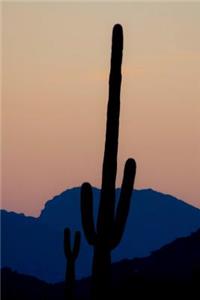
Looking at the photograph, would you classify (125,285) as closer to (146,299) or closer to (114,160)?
(146,299)

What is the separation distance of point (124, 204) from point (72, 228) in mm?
86263

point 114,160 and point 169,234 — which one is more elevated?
point 114,160

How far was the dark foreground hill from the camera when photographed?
3400 centimetres

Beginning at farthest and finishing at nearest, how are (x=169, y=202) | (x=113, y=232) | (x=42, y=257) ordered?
(x=169, y=202) → (x=42, y=257) → (x=113, y=232)

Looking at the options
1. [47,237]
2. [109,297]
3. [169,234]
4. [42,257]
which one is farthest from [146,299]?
[47,237]

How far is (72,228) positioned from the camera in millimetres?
97688

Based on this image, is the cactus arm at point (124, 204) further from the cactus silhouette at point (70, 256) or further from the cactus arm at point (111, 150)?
the cactus silhouette at point (70, 256)

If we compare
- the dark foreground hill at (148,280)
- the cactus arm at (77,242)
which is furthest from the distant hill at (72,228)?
the cactus arm at (77,242)

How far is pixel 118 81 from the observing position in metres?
12.3

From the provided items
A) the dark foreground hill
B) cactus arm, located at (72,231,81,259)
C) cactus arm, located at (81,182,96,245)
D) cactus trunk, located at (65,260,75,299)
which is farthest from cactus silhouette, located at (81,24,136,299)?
the dark foreground hill

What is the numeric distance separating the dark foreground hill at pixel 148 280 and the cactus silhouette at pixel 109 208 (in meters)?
16.0

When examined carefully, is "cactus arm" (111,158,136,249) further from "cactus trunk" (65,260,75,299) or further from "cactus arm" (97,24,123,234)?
"cactus trunk" (65,260,75,299)

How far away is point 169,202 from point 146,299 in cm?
14444

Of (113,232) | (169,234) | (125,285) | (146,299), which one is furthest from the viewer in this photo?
(169,234)
